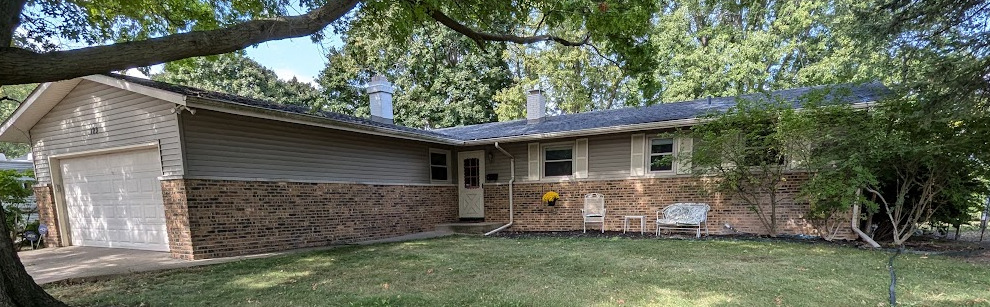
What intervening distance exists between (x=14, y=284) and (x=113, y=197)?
5405mm

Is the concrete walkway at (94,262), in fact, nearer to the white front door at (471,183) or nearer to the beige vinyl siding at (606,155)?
the white front door at (471,183)

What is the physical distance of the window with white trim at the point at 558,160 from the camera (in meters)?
10.3

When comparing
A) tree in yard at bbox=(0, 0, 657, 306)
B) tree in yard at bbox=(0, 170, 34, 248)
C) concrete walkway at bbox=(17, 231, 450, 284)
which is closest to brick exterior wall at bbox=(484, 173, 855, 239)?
tree in yard at bbox=(0, 0, 657, 306)

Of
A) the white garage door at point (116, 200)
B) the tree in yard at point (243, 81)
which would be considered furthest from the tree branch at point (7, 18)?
the tree in yard at point (243, 81)

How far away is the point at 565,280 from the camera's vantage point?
4.55 meters

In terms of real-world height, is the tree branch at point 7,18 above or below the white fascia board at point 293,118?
above

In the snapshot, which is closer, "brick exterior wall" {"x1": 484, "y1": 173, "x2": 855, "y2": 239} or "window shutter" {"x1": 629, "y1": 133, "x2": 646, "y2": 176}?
"brick exterior wall" {"x1": 484, "y1": 173, "x2": 855, "y2": 239}

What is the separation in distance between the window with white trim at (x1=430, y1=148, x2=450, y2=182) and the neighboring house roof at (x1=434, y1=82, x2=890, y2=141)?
0.96m

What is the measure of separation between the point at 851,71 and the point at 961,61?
10.6m

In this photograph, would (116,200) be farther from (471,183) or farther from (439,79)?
(439,79)

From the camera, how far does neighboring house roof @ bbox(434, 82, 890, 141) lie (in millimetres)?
7688

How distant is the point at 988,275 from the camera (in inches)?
176

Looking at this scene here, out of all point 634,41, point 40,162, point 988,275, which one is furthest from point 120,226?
point 988,275

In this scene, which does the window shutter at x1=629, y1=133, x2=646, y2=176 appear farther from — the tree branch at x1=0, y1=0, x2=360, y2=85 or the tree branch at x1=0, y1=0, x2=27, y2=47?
the tree branch at x1=0, y1=0, x2=27, y2=47
